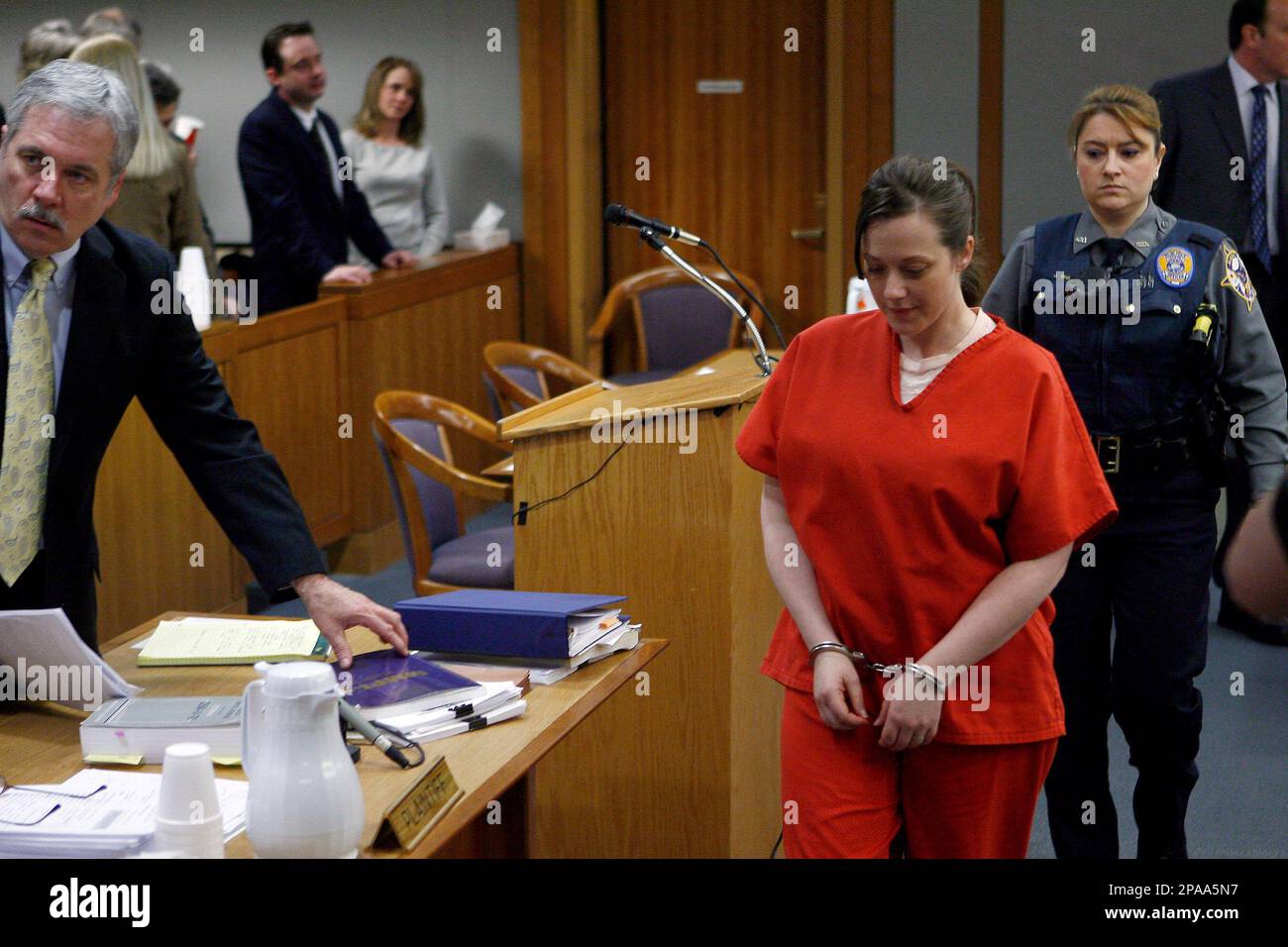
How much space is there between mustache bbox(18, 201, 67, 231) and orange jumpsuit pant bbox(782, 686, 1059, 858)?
1328 millimetres

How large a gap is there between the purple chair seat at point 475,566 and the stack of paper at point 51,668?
189cm

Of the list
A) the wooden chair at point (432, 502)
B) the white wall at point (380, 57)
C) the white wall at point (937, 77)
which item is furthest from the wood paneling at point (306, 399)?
the white wall at point (937, 77)

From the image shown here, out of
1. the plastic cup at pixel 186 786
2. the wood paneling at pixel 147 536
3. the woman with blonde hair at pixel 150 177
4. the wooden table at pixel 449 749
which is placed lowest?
→ the wood paneling at pixel 147 536

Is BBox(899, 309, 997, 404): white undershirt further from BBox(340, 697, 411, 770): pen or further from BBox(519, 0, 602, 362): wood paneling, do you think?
BBox(519, 0, 602, 362): wood paneling

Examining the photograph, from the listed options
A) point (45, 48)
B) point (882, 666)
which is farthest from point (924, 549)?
point (45, 48)

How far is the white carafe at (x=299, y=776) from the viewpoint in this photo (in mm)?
1833

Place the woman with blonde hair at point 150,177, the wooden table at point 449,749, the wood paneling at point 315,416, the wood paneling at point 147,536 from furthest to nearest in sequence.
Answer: the woman with blonde hair at point 150,177 → the wood paneling at point 315,416 → the wood paneling at point 147,536 → the wooden table at point 449,749

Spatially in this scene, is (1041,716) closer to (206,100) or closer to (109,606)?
(109,606)

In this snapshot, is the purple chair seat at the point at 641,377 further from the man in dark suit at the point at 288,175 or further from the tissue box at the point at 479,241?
the man in dark suit at the point at 288,175

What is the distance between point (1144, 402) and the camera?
10.5 ft

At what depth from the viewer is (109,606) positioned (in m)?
4.89

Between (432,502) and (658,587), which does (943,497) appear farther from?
(432,502)

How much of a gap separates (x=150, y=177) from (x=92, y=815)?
4.13 metres

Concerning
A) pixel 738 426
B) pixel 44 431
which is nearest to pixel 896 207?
pixel 738 426
